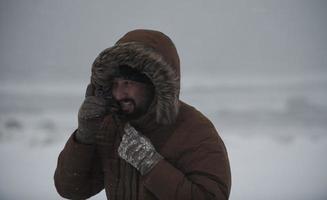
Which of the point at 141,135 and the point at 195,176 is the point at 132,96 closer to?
the point at 141,135

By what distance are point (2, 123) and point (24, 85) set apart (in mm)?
997

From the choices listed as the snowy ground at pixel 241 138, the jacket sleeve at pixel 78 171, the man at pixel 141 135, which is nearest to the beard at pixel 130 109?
the man at pixel 141 135

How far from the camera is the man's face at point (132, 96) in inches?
51.5

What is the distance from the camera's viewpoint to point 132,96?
131cm

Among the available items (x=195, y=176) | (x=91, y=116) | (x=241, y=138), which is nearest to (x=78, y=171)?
(x=91, y=116)

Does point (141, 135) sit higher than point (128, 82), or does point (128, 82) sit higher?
point (128, 82)

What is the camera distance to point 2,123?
496 cm

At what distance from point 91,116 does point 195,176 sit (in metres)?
0.27

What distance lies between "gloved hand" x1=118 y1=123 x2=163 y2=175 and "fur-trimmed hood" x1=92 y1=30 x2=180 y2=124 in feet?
0.23

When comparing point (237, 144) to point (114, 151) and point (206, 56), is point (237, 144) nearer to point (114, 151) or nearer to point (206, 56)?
point (206, 56)

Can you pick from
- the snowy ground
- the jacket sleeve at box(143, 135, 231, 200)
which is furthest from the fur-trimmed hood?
the snowy ground

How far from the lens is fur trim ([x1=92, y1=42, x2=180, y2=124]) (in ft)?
4.33

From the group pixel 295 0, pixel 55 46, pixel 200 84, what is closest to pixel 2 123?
pixel 55 46

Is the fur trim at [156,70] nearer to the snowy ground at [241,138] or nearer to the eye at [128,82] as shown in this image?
the eye at [128,82]
